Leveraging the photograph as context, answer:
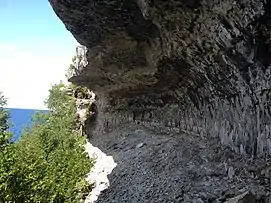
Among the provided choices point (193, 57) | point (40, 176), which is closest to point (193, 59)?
point (193, 57)

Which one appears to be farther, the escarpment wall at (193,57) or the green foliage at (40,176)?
the green foliage at (40,176)

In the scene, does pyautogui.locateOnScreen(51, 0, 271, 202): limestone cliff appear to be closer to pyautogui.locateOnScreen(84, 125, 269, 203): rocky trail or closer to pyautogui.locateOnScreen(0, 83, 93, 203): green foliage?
pyautogui.locateOnScreen(84, 125, 269, 203): rocky trail

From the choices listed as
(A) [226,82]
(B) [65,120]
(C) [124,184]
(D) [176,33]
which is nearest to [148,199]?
(C) [124,184]

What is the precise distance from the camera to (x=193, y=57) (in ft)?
33.5

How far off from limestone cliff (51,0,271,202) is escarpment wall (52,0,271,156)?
2 cm

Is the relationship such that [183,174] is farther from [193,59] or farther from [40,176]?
[40,176]

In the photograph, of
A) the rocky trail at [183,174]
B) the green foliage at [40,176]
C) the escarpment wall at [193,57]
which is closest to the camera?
the escarpment wall at [193,57]

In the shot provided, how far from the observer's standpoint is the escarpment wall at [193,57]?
7473mm

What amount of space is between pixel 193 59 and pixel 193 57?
140mm

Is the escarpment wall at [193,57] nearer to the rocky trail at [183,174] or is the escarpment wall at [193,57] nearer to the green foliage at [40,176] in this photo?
the rocky trail at [183,174]

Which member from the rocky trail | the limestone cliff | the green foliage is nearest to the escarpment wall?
the limestone cliff

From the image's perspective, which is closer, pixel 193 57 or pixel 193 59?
pixel 193 57

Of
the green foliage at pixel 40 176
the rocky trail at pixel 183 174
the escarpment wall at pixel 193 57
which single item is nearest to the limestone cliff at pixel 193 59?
Result: the escarpment wall at pixel 193 57

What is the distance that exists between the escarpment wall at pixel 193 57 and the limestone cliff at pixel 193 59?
2cm
